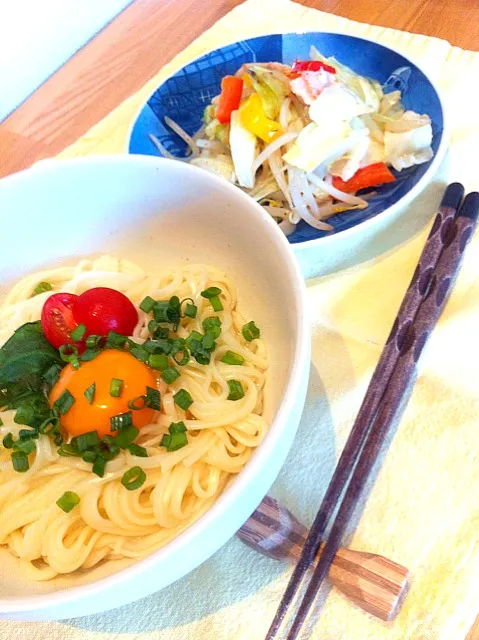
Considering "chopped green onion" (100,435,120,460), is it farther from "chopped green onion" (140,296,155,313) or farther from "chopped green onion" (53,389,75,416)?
"chopped green onion" (140,296,155,313)

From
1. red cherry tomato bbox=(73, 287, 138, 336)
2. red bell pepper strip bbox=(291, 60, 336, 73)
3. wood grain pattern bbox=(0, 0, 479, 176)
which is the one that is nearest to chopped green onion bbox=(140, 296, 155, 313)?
red cherry tomato bbox=(73, 287, 138, 336)

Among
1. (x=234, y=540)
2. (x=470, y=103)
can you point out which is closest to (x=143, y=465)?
(x=234, y=540)

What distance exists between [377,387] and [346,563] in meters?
0.32

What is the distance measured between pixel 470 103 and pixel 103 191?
1.13m

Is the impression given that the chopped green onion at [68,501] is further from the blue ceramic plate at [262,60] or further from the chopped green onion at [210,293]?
the blue ceramic plate at [262,60]

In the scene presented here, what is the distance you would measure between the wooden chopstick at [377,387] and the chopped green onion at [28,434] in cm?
49

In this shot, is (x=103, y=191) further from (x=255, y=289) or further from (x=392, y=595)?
(x=392, y=595)

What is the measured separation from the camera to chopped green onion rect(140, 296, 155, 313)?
113cm

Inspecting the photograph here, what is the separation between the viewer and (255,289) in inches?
44.0

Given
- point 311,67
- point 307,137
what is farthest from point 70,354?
point 311,67

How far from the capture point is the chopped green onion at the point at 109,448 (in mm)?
962

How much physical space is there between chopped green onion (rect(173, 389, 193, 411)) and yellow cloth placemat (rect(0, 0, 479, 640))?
23 centimetres

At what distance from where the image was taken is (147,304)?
1.14 metres

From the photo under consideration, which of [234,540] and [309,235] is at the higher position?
[309,235]
